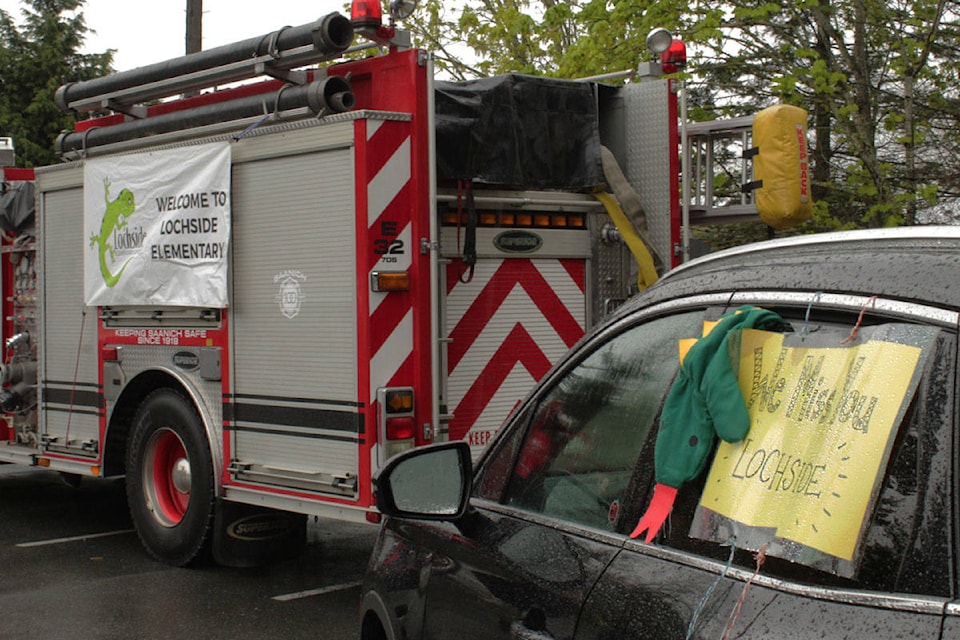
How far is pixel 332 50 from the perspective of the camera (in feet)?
21.0

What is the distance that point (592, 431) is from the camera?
2.56m

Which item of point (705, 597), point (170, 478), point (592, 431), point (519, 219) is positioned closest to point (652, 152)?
point (519, 219)

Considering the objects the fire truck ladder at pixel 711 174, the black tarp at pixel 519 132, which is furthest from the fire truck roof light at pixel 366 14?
the fire truck ladder at pixel 711 174

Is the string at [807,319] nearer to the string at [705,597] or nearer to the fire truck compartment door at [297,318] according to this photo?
the string at [705,597]

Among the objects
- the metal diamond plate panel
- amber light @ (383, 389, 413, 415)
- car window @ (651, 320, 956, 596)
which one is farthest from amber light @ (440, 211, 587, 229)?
car window @ (651, 320, 956, 596)

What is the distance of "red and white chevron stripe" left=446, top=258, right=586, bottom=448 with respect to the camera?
22.1 feet

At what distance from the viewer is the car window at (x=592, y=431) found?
2.34 meters

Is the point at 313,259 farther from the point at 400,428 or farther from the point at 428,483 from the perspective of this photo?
the point at 428,483

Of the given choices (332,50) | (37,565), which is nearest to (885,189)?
(332,50)

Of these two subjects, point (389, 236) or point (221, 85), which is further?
point (221, 85)

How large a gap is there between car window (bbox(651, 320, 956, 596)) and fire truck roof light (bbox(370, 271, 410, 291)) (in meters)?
4.47

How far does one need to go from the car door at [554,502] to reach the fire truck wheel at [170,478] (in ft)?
14.0

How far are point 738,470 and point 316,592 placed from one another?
5191mm

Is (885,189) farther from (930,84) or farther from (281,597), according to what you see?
(281,597)
